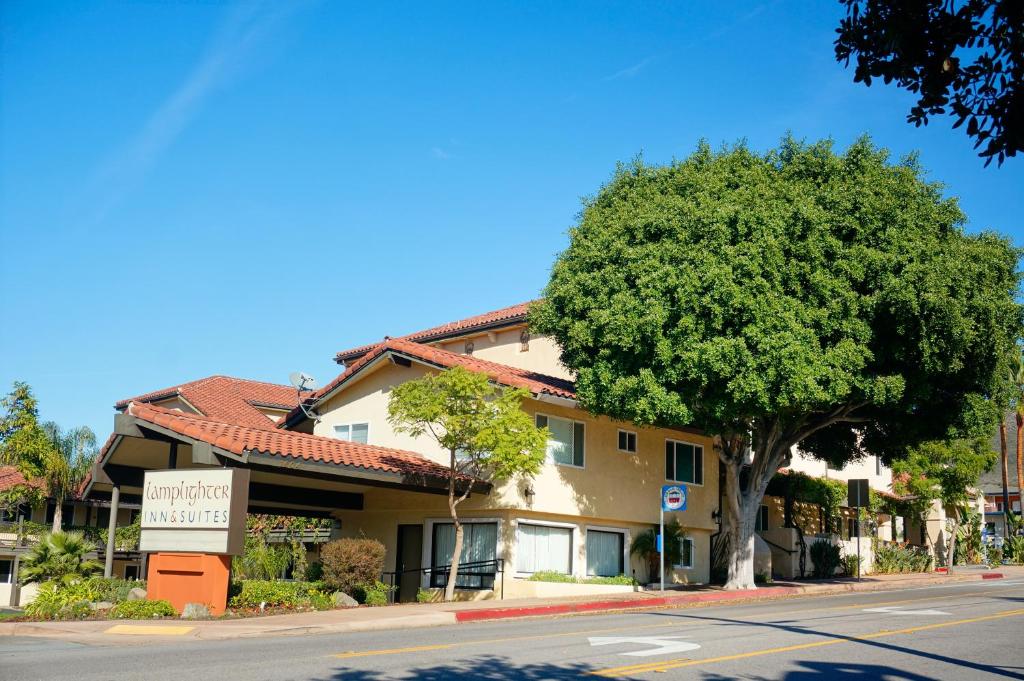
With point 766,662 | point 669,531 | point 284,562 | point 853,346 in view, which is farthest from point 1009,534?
point 766,662

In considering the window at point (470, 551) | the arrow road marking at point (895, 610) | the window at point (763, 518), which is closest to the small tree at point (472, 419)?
the window at point (470, 551)

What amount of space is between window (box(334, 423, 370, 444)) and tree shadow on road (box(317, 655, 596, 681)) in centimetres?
1781

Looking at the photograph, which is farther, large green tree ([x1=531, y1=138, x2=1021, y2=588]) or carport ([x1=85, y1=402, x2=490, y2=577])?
large green tree ([x1=531, y1=138, x2=1021, y2=588])

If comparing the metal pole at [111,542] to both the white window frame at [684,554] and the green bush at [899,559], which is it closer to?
the white window frame at [684,554]

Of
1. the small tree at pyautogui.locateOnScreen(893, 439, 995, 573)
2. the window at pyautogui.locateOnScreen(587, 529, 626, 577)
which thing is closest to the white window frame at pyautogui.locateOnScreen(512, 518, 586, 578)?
the window at pyautogui.locateOnScreen(587, 529, 626, 577)

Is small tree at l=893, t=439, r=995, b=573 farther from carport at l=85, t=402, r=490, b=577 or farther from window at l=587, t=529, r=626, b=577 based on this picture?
carport at l=85, t=402, r=490, b=577

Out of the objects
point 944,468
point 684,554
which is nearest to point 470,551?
point 684,554

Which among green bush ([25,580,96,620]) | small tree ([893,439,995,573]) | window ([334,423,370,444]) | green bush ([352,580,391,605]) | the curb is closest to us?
green bush ([25,580,96,620])

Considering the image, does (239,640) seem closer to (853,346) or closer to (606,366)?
(606,366)

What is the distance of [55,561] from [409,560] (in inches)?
400

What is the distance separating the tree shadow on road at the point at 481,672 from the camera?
10523mm

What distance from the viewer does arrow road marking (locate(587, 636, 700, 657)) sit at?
1300cm

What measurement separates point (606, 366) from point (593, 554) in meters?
6.70

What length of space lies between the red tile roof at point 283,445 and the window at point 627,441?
6104 millimetres
